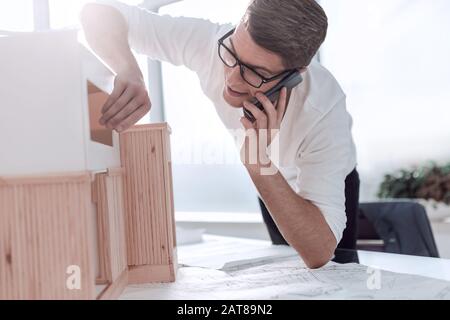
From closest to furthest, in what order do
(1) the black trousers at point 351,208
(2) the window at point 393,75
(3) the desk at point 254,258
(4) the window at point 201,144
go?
1. (3) the desk at point 254,258
2. (1) the black trousers at point 351,208
3. (4) the window at point 201,144
4. (2) the window at point 393,75

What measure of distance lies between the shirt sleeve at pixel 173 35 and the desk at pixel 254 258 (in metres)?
0.52

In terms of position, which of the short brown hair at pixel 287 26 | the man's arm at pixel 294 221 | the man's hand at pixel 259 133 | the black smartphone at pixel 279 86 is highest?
the short brown hair at pixel 287 26

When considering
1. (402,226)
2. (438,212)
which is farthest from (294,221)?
(438,212)

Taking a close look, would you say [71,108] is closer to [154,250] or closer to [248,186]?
[154,250]

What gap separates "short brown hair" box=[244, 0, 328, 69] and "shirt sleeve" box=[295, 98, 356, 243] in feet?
0.63

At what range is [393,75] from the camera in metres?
2.77

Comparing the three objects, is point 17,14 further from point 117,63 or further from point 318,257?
point 318,257

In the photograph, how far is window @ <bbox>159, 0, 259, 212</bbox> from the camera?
2.58 meters

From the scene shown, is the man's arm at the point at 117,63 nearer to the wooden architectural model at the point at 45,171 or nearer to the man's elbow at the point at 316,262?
the wooden architectural model at the point at 45,171

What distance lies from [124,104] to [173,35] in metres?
0.53

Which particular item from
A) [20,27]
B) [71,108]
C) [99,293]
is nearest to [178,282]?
[99,293]

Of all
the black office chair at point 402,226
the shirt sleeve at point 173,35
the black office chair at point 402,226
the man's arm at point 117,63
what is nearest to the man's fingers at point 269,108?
the man's arm at point 117,63

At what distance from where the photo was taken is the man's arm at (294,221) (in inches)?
40.8
